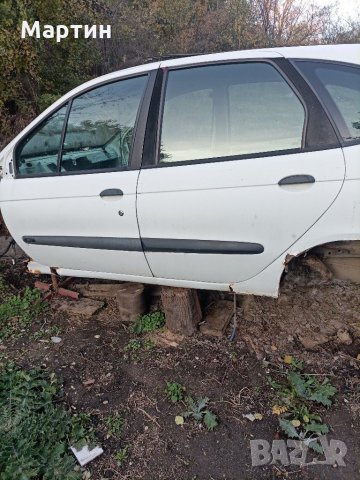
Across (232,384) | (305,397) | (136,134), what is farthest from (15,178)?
(305,397)

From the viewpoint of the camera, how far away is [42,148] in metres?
3.06

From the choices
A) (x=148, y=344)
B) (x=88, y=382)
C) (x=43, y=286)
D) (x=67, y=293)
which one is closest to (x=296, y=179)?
(x=148, y=344)

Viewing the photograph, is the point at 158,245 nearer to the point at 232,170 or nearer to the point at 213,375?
the point at 232,170

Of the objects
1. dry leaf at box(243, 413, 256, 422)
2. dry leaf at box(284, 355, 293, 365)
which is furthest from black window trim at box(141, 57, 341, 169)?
dry leaf at box(243, 413, 256, 422)

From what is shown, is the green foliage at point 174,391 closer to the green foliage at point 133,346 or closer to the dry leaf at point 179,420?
the dry leaf at point 179,420

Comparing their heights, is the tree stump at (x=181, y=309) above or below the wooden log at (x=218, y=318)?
above

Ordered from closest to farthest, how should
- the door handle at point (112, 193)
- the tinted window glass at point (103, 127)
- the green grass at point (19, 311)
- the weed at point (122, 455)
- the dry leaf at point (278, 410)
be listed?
1. the weed at point (122, 455)
2. the dry leaf at point (278, 410)
3. the door handle at point (112, 193)
4. the tinted window glass at point (103, 127)
5. the green grass at point (19, 311)

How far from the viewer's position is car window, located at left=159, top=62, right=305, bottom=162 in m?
2.22

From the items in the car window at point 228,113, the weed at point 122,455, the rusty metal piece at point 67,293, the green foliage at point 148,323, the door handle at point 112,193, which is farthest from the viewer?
the rusty metal piece at point 67,293

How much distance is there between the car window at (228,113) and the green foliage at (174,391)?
1.43 meters

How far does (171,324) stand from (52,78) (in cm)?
546

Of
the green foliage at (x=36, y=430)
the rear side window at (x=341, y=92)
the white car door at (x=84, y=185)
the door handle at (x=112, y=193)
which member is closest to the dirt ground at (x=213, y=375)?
the green foliage at (x=36, y=430)

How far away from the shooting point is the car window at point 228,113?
2.22m

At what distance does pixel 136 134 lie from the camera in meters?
2.60
